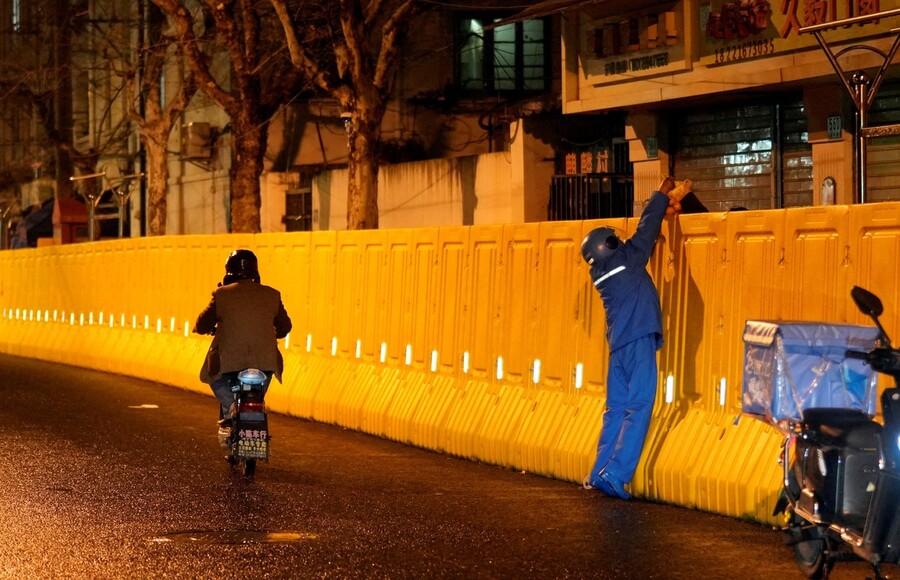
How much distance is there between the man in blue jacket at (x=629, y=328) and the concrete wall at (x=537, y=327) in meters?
0.24

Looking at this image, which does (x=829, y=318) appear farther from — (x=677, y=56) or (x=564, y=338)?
(x=677, y=56)

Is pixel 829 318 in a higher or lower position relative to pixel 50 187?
lower

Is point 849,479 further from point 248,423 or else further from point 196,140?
point 196,140

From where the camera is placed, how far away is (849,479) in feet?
24.1

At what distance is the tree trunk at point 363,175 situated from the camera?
84.1 ft

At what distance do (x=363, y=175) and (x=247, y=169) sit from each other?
16.5ft

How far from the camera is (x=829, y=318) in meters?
9.71

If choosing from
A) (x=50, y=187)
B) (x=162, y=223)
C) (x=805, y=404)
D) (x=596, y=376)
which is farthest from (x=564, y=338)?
(x=50, y=187)

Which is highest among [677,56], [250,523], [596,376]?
[677,56]

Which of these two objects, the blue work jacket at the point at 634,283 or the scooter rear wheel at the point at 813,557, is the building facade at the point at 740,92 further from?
the scooter rear wheel at the point at 813,557

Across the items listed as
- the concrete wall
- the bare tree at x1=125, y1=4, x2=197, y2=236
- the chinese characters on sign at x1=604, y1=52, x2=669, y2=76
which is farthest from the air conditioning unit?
the concrete wall

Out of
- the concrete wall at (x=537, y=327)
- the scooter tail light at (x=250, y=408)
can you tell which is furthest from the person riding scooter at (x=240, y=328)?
the concrete wall at (x=537, y=327)

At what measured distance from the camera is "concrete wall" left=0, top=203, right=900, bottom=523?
388 inches

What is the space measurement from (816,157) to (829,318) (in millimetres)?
11164
